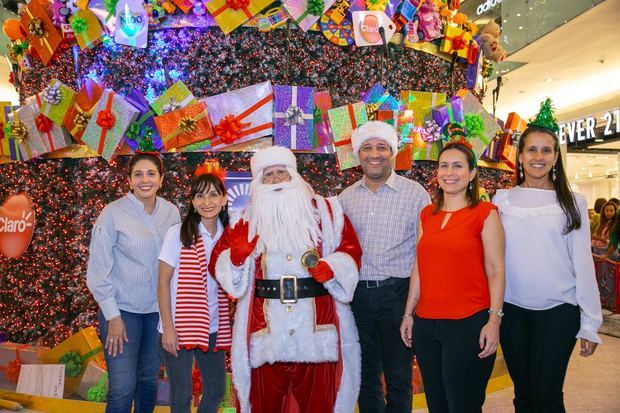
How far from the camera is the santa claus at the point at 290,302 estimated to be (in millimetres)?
2564

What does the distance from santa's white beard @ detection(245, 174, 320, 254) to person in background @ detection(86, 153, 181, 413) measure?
1.93 ft

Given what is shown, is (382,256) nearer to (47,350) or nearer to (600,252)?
(47,350)

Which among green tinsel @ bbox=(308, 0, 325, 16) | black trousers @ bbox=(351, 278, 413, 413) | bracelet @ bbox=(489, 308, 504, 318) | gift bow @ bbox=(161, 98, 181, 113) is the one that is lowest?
black trousers @ bbox=(351, 278, 413, 413)

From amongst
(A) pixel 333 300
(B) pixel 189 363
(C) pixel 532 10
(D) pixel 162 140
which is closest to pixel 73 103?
(D) pixel 162 140

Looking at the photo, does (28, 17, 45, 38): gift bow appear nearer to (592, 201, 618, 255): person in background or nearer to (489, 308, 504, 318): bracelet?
(489, 308, 504, 318): bracelet

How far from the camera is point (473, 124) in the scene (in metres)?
4.15

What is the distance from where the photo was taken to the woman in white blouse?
2.30m

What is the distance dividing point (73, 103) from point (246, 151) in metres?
1.36

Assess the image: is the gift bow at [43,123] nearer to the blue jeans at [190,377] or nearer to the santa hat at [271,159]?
the santa hat at [271,159]

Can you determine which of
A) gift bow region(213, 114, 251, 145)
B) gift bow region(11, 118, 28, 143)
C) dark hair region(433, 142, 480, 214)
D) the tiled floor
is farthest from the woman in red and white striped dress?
gift bow region(11, 118, 28, 143)

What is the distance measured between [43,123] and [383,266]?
2786mm

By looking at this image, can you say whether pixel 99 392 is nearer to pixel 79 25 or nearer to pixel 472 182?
pixel 79 25

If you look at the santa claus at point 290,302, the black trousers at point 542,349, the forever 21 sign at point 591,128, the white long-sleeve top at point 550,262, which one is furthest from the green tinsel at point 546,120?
the forever 21 sign at point 591,128

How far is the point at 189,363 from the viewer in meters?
2.66
